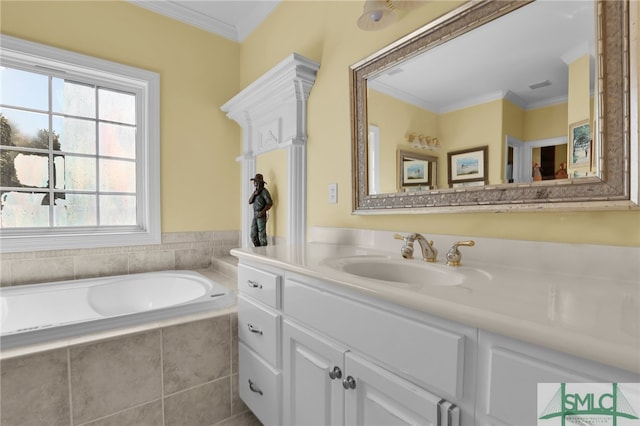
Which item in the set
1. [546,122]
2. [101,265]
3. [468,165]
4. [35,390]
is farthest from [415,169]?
[101,265]

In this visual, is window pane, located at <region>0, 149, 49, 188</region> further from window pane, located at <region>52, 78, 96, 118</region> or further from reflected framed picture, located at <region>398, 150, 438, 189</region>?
reflected framed picture, located at <region>398, 150, 438, 189</region>

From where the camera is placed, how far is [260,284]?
4.27ft

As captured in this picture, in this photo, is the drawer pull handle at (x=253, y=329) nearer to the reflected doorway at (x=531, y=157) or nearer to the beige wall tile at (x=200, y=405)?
the beige wall tile at (x=200, y=405)

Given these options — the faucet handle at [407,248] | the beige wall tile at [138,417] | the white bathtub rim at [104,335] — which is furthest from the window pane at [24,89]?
the faucet handle at [407,248]

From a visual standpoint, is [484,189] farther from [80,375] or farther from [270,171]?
[80,375]

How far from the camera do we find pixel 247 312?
56.7 inches

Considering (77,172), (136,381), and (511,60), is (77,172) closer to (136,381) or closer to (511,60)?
(136,381)

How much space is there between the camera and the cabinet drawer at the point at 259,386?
4.04ft

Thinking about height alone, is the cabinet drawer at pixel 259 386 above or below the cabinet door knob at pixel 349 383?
below

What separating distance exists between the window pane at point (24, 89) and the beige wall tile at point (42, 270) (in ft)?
3.52

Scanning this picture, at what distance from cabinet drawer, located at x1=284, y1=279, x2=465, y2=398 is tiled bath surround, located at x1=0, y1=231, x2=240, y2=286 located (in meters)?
1.82

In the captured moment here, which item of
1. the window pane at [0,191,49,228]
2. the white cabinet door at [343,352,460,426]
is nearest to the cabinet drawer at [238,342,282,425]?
the white cabinet door at [343,352,460,426]

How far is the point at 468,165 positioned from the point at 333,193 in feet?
2.62

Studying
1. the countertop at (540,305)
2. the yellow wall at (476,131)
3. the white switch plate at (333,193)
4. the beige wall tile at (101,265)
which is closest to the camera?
the countertop at (540,305)
